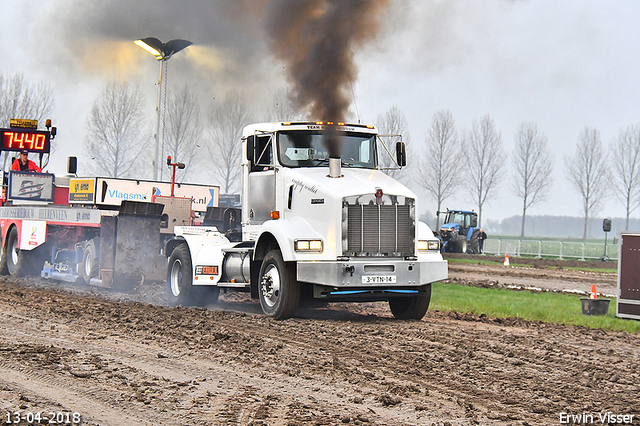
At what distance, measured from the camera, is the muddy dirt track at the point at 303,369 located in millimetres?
5953

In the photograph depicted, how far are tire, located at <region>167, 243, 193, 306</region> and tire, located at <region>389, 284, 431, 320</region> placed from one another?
3.89m

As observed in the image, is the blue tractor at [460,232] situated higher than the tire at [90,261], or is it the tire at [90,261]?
the blue tractor at [460,232]

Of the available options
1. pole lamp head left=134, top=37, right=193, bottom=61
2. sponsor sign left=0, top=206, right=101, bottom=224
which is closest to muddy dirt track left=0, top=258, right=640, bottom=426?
sponsor sign left=0, top=206, right=101, bottom=224

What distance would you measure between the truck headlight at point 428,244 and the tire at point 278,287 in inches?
81.0

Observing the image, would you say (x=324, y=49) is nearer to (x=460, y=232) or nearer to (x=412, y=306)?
(x=412, y=306)

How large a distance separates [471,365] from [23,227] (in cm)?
1435

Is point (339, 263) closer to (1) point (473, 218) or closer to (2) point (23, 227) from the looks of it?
(2) point (23, 227)

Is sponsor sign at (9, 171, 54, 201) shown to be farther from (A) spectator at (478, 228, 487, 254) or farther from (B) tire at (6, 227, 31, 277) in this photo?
(A) spectator at (478, 228, 487, 254)

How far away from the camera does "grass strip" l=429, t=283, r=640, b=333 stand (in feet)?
42.5

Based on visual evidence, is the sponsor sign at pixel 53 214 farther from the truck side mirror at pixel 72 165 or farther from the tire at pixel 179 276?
the tire at pixel 179 276

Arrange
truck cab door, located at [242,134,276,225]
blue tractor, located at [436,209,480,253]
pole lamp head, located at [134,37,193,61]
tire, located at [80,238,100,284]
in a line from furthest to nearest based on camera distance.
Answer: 1. blue tractor, located at [436,209,480,253]
2. pole lamp head, located at [134,37,193,61]
3. tire, located at [80,238,100,284]
4. truck cab door, located at [242,134,276,225]

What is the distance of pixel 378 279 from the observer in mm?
11000

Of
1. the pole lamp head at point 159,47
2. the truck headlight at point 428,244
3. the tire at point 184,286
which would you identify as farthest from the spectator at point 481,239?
the truck headlight at point 428,244

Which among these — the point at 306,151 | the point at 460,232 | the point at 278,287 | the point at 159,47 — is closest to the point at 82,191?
the point at 159,47
